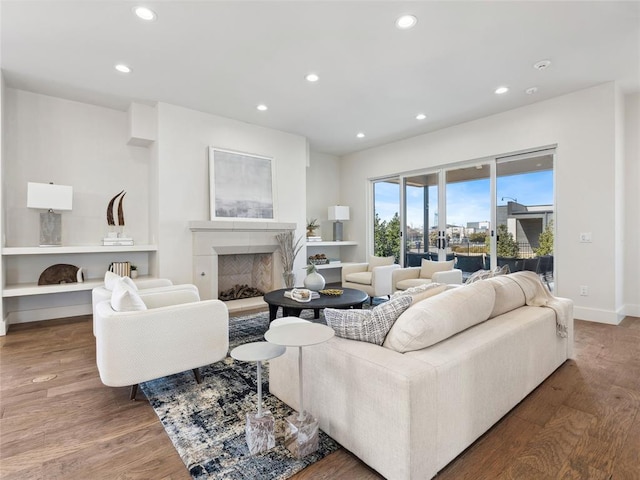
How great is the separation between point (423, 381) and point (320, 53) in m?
3.11

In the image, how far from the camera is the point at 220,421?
1930mm

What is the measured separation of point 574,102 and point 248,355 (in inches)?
195

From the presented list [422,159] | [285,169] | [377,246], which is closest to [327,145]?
[285,169]

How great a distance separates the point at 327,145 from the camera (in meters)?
6.61

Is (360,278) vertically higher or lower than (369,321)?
lower

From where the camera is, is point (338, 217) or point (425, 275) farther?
point (338, 217)

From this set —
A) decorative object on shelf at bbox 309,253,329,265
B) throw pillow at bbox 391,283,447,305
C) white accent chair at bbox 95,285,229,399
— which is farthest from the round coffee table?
decorative object on shelf at bbox 309,253,329,265

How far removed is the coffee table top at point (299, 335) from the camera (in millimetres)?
1464

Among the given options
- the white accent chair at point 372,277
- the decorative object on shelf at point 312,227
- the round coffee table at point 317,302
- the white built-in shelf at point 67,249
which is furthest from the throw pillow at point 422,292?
the decorative object on shelf at point 312,227

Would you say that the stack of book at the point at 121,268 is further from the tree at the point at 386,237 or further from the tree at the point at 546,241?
the tree at the point at 546,241

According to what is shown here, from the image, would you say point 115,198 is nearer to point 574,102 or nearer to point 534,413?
point 534,413

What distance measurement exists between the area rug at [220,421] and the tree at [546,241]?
4170 millimetres

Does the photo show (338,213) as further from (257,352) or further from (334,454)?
(334,454)

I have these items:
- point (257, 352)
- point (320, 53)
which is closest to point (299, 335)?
point (257, 352)
